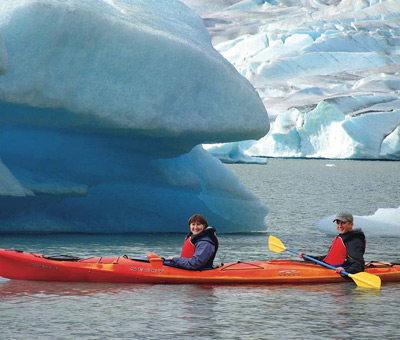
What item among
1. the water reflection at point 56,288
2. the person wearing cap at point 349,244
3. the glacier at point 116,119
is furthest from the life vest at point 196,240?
the glacier at point 116,119

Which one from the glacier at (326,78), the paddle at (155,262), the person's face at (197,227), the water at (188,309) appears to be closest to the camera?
the water at (188,309)

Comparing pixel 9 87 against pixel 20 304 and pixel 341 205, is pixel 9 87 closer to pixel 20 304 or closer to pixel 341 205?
pixel 20 304

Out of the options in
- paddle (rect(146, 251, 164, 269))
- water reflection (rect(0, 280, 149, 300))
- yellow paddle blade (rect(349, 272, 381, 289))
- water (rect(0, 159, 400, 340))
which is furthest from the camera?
paddle (rect(146, 251, 164, 269))

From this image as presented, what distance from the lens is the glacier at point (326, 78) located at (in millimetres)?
53281

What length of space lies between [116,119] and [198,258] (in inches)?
170

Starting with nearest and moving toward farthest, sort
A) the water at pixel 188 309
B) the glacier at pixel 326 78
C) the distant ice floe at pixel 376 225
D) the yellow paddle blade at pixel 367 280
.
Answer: the water at pixel 188 309 → the yellow paddle blade at pixel 367 280 → the distant ice floe at pixel 376 225 → the glacier at pixel 326 78

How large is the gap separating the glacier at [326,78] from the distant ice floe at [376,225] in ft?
112

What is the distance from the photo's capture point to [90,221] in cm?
1570

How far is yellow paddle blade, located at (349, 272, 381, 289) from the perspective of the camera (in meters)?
9.89

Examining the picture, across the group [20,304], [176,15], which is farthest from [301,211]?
[20,304]

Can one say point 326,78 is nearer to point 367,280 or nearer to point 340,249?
point 340,249

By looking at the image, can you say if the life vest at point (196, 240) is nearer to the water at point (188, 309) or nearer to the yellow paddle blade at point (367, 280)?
the water at point (188, 309)

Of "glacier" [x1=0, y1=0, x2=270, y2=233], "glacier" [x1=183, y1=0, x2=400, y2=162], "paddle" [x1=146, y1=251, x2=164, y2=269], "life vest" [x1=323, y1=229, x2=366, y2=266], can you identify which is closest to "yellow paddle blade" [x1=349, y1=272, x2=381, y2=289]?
"life vest" [x1=323, y1=229, x2=366, y2=266]

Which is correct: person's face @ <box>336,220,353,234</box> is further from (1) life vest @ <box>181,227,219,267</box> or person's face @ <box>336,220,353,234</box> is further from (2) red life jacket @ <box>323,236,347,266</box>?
(1) life vest @ <box>181,227,219,267</box>
